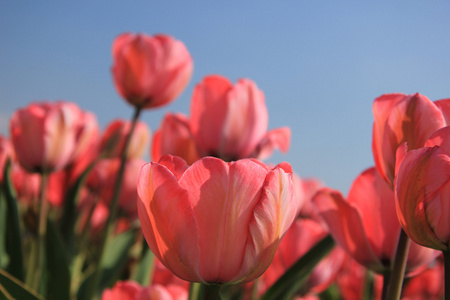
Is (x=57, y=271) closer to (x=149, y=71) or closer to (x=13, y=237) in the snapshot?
(x=13, y=237)

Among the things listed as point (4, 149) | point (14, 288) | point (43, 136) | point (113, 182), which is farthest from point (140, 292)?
point (4, 149)

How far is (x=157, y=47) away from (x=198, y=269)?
2.67 ft

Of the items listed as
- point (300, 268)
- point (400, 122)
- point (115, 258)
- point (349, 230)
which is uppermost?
point (400, 122)

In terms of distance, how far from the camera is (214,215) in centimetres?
35

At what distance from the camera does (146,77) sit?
3.51ft

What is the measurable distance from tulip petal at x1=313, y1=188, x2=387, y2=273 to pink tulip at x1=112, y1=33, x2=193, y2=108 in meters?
0.63

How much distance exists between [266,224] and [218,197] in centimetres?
4

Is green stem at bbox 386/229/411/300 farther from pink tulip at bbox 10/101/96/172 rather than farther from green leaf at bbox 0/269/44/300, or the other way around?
pink tulip at bbox 10/101/96/172

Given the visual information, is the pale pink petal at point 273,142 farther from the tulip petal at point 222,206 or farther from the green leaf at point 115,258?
the tulip petal at point 222,206

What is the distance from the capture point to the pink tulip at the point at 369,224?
1.63 ft

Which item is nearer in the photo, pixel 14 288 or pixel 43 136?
pixel 14 288

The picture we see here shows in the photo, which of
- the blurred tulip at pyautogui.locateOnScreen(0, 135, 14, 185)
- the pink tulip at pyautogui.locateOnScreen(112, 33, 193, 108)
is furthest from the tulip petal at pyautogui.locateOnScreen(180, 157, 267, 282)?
the blurred tulip at pyautogui.locateOnScreen(0, 135, 14, 185)

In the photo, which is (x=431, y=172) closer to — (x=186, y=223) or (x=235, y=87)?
(x=186, y=223)

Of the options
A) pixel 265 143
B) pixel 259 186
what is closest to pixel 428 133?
pixel 259 186
